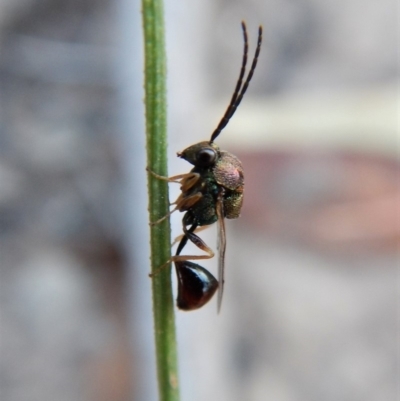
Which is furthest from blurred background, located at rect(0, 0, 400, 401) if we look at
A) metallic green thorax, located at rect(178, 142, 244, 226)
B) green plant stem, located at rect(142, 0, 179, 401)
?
green plant stem, located at rect(142, 0, 179, 401)

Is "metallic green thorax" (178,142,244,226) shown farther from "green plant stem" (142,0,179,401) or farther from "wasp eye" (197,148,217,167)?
"green plant stem" (142,0,179,401)

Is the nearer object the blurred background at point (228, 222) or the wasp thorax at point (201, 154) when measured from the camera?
the wasp thorax at point (201, 154)

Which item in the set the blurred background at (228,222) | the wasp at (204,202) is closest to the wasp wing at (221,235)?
the wasp at (204,202)

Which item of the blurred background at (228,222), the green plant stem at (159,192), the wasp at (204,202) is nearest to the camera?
the green plant stem at (159,192)

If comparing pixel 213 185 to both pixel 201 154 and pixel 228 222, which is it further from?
pixel 228 222

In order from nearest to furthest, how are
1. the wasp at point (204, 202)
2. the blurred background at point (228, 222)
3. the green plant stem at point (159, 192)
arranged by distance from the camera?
the green plant stem at point (159, 192), the wasp at point (204, 202), the blurred background at point (228, 222)

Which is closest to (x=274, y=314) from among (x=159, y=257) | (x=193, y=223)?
(x=193, y=223)

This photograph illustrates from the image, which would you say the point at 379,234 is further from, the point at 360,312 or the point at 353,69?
the point at 353,69

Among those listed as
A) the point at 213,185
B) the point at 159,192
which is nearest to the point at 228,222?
the point at 213,185

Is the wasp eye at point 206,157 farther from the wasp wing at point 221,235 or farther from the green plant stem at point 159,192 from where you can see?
the green plant stem at point 159,192
